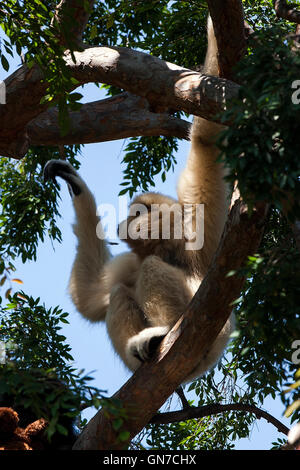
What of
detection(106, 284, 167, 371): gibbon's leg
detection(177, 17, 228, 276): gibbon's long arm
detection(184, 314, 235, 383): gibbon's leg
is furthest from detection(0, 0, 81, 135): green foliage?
detection(184, 314, 235, 383): gibbon's leg

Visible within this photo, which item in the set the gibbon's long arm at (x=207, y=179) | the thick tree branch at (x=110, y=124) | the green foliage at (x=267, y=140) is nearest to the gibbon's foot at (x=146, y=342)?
the gibbon's long arm at (x=207, y=179)

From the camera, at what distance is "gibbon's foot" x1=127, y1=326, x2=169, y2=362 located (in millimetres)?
4625

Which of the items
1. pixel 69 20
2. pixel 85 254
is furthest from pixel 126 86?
pixel 85 254

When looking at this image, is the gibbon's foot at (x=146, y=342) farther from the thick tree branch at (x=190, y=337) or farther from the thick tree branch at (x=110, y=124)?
the thick tree branch at (x=110, y=124)

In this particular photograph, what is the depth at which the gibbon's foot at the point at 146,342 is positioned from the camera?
15.2 feet

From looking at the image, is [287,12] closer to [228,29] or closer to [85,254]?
[228,29]

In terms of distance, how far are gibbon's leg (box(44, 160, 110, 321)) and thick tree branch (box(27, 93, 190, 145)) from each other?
1126 mm

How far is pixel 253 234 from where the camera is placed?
4152 millimetres

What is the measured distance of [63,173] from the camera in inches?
240

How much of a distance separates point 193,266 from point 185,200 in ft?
1.94

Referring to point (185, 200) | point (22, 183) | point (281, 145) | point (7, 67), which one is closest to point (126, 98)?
point (22, 183)

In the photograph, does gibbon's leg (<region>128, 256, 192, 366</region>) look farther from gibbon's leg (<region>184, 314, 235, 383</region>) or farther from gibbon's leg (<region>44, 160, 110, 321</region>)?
gibbon's leg (<region>44, 160, 110, 321</region>)

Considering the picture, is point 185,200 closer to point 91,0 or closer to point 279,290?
point 91,0

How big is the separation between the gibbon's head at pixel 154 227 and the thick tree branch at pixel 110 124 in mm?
1493
